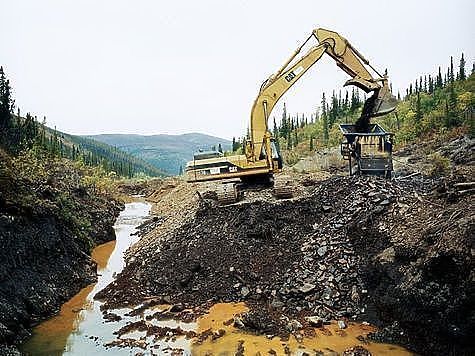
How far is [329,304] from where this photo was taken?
10.5 metres

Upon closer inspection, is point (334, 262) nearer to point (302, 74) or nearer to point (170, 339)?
point (170, 339)

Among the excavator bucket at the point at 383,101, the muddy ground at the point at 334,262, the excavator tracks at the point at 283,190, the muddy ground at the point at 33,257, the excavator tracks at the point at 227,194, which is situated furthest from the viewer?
the excavator bucket at the point at 383,101

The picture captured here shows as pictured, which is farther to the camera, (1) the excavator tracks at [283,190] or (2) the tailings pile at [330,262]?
(1) the excavator tracks at [283,190]

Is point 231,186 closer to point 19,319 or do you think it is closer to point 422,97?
point 19,319

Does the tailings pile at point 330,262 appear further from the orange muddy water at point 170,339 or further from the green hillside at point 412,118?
the green hillside at point 412,118

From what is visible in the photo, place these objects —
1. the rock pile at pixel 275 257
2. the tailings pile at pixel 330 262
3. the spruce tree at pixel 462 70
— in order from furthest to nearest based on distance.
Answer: the spruce tree at pixel 462 70
the rock pile at pixel 275 257
the tailings pile at pixel 330 262

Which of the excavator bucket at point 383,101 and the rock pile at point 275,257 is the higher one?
the excavator bucket at point 383,101

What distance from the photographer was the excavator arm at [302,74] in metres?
15.5

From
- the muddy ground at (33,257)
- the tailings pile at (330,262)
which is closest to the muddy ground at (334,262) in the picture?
the tailings pile at (330,262)

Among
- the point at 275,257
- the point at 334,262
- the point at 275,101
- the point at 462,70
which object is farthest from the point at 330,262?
the point at 462,70

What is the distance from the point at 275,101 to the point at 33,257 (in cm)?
881

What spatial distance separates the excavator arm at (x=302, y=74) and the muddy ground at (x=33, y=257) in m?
6.51

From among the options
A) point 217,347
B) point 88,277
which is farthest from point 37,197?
point 217,347

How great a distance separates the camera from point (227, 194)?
1462 centimetres
